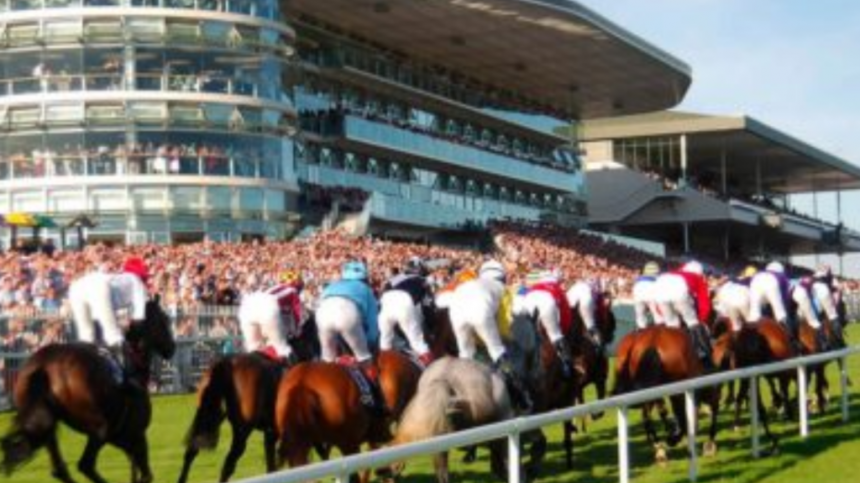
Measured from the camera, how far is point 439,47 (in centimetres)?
5928

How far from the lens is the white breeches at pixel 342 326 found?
38.0 ft

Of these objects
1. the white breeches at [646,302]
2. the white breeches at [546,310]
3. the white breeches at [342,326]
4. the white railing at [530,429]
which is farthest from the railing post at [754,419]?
the white breeches at [342,326]

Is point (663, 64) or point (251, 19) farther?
point (663, 64)

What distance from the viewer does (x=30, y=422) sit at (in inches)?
429

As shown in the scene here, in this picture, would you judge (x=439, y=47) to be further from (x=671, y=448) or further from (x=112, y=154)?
(x=671, y=448)

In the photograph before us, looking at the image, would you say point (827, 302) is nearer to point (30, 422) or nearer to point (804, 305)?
point (804, 305)

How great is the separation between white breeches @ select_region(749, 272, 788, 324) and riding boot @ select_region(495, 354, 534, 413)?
5387 millimetres

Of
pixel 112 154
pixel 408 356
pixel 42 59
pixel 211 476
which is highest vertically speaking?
pixel 42 59

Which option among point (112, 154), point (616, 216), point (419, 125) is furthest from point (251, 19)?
point (616, 216)

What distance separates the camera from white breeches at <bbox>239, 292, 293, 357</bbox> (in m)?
12.8

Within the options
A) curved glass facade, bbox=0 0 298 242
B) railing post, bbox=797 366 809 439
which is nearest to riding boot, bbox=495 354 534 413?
railing post, bbox=797 366 809 439

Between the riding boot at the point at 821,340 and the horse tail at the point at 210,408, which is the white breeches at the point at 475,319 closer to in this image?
the horse tail at the point at 210,408

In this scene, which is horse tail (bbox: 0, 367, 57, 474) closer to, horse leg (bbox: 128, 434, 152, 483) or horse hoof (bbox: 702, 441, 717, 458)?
horse leg (bbox: 128, 434, 152, 483)

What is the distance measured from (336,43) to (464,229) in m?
8.91
